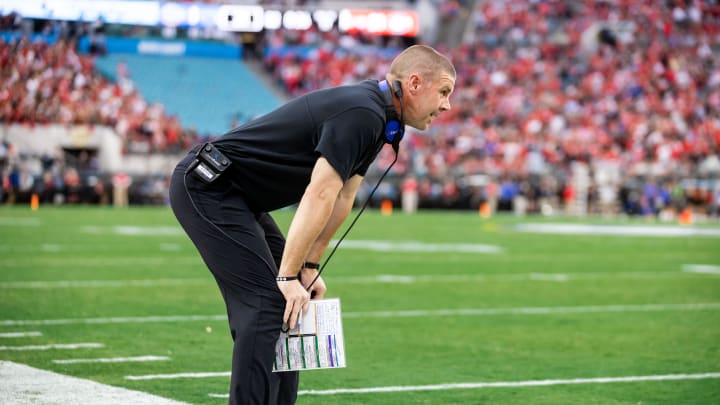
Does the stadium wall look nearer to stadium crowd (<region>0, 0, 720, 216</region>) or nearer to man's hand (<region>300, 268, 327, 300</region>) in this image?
stadium crowd (<region>0, 0, 720, 216</region>)

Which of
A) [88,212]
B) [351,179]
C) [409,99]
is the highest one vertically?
[409,99]

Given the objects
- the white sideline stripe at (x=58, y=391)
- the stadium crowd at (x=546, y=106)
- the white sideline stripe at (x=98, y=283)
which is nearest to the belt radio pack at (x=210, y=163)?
the white sideline stripe at (x=58, y=391)

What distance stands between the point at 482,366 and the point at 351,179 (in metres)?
3.31

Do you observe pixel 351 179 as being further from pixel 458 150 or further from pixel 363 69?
pixel 363 69

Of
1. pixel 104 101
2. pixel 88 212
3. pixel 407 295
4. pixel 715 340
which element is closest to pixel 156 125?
pixel 104 101

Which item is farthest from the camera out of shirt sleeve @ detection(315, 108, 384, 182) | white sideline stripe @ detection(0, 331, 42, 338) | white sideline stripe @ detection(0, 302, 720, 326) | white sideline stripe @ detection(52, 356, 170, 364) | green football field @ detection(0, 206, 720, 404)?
white sideline stripe @ detection(0, 302, 720, 326)

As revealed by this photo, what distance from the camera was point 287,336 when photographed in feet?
14.6

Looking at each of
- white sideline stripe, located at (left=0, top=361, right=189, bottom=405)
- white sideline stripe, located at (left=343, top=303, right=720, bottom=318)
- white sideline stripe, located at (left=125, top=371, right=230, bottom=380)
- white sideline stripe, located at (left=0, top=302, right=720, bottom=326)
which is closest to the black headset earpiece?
white sideline stripe, located at (left=0, top=361, right=189, bottom=405)

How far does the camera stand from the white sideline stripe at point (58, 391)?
5.83 m

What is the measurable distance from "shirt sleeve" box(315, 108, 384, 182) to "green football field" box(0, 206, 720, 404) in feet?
7.65

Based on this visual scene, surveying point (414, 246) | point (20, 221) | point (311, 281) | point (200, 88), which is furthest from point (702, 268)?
point (200, 88)

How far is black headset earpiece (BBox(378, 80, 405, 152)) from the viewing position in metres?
4.42

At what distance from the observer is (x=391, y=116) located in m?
4.44

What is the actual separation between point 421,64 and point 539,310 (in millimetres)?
6907
